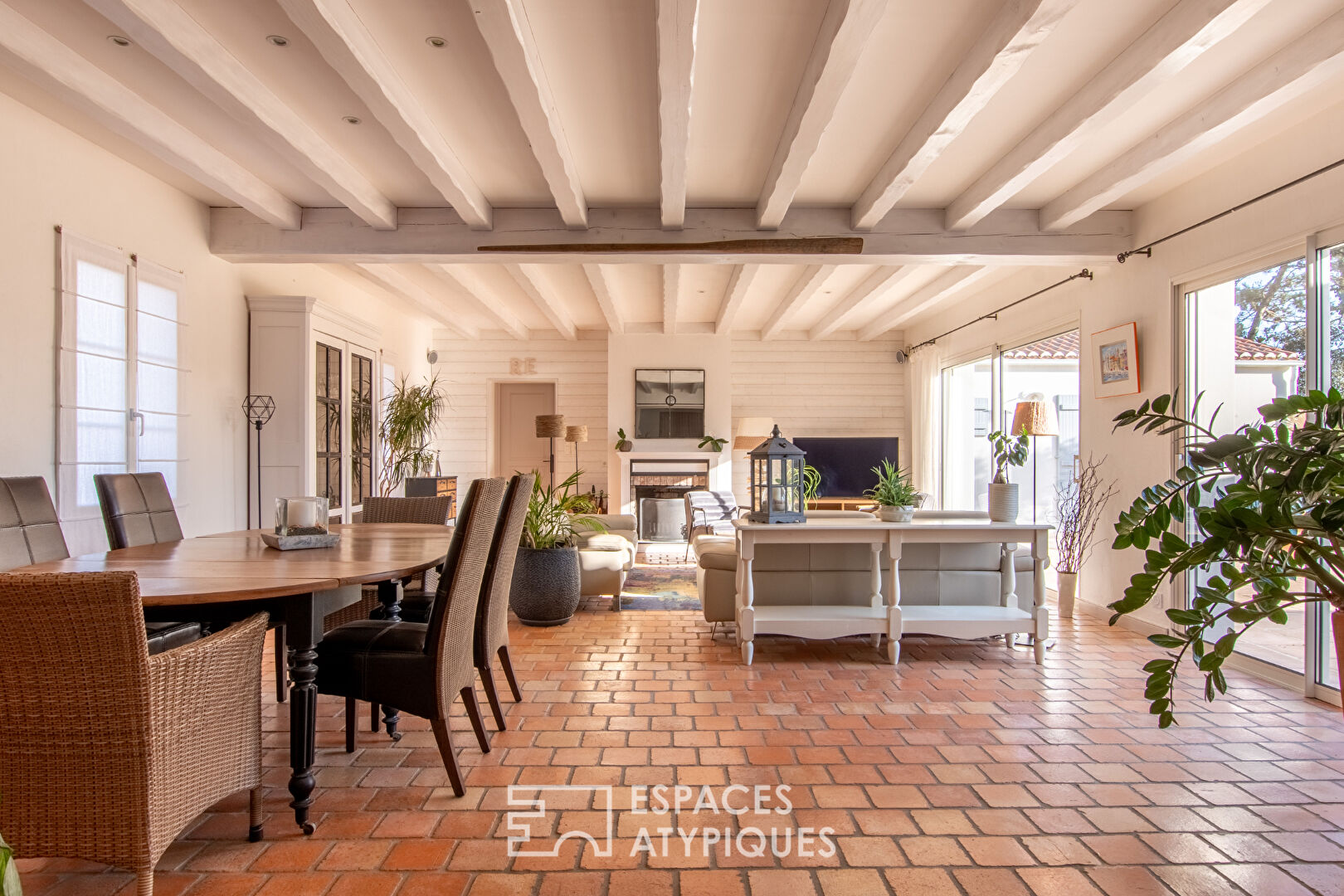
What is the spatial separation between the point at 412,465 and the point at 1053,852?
620 centimetres

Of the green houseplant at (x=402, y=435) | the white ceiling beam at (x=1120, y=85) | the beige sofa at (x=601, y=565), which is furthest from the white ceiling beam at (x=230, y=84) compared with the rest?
the white ceiling beam at (x=1120, y=85)

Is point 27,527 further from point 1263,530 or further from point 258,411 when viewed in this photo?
point 1263,530

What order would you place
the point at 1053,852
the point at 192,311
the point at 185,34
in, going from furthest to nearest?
1. the point at 192,311
2. the point at 185,34
3. the point at 1053,852

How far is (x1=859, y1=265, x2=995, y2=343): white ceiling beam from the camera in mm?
5648

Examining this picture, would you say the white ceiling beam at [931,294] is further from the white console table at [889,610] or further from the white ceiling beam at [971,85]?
the white console table at [889,610]

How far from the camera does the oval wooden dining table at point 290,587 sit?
1818 millimetres

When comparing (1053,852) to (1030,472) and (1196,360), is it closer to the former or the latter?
(1196,360)

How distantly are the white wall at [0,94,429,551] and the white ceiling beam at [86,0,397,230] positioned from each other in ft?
3.59

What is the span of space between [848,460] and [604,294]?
385 cm

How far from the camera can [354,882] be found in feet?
5.76

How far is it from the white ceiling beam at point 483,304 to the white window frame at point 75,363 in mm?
1873

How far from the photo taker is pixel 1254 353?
3.60 m

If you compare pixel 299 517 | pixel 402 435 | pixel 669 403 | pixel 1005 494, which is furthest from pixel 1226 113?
pixel 669 403

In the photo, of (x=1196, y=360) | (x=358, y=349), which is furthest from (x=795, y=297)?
(x=358, y=349)
